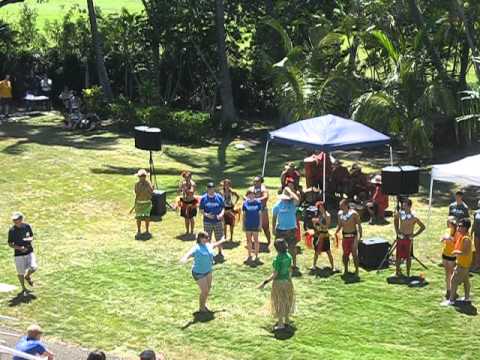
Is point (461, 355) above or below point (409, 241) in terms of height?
below

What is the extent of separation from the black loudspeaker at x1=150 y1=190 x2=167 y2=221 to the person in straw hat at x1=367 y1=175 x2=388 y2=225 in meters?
4.25

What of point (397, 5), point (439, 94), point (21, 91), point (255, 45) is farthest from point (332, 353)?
point (21, 91)

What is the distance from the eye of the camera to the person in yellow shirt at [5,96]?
29078mm

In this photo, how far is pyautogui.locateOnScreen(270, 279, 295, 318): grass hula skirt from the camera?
12.1 metres

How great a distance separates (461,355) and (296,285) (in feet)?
11.0

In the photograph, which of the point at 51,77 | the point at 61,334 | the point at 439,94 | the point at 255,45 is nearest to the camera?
the point at 61,334

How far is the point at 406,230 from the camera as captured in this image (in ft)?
46.1

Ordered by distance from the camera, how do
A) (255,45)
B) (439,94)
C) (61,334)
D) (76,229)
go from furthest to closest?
(255,45) → (439,94) → (76,229) → (61,334)

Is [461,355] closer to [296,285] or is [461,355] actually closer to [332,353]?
[332,353]

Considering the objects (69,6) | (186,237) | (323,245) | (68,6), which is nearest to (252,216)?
(323,245)

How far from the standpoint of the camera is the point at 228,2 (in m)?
31.0

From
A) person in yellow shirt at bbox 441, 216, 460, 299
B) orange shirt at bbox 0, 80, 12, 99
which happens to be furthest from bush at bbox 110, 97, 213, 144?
person in yellow shirt at bbox 441, 216, 460, 299

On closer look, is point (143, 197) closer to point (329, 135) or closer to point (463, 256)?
point (329, 135)

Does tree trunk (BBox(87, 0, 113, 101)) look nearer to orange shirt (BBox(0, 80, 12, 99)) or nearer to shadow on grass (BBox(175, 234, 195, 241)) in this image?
orange shirt (BBox(0, 80, 12, 99))
